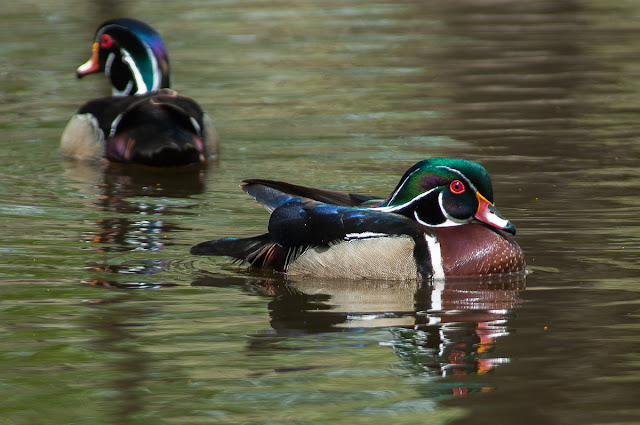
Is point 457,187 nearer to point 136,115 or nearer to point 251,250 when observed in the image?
point 251,250

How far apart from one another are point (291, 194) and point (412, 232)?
1.02m

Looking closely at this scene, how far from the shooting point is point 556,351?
6.78 meters

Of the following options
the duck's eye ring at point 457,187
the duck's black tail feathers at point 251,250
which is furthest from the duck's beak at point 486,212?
the duck's black tail feathers at point 251,250

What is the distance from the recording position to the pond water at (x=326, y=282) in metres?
6.19

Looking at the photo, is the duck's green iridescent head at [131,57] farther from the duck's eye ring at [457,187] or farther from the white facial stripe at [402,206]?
the duck's eye ring at [457,187]

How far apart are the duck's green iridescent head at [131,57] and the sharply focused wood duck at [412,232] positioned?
5667 millimetres

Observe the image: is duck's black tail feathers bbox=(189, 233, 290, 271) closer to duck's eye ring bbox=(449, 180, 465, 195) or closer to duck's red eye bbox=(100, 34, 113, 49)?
duck's eye ring bbox=(449, 180, 465, 195)

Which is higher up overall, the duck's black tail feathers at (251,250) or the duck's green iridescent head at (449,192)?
the duck's green iridescent head at (449,192)

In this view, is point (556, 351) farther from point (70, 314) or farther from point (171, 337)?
point (70, 314)

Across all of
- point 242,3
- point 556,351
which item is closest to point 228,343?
point 556,351

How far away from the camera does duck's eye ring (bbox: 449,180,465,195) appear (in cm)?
842

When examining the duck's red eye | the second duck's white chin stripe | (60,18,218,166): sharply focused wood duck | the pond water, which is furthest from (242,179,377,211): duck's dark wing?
the duck's red eye

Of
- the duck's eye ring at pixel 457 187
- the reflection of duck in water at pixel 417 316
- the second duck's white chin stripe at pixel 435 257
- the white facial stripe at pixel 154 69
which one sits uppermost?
the white facial stripe at pixel 154 69

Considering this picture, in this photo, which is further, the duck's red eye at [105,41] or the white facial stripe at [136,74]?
the duck's red eye at [105,41]
